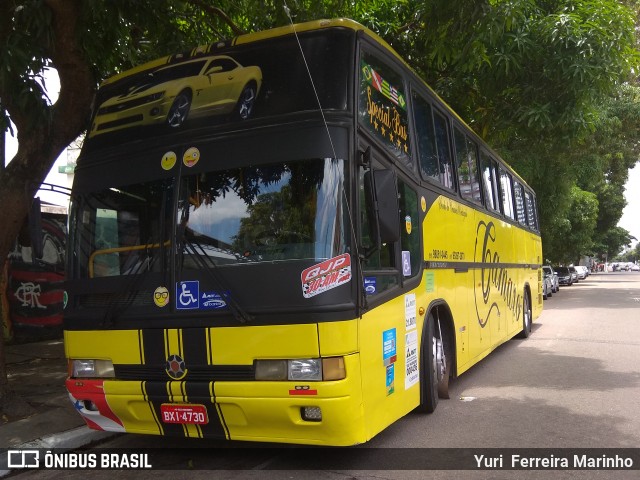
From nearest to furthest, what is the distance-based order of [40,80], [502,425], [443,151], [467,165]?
1. [502,425]
2. [40,80]
3. [443,151]
4. [467,165]

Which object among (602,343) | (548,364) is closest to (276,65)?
(548,364)

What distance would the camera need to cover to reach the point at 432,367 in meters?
5.88

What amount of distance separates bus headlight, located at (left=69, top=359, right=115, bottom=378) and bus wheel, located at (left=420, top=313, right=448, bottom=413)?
9.60 feet

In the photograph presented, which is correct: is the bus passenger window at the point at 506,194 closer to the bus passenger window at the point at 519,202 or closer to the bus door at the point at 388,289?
the bus passenger window at the point at 519,202

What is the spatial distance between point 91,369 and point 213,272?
1436 mm

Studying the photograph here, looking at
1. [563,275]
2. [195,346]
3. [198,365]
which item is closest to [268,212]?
[195,346]

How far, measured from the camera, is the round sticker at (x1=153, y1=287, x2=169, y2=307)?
429cm

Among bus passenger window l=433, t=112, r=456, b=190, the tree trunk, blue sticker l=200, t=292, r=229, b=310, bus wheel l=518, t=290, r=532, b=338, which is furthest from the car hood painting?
bus wheel l=518, t=290, r=532, b=338

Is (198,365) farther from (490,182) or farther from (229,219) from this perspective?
(490,182)

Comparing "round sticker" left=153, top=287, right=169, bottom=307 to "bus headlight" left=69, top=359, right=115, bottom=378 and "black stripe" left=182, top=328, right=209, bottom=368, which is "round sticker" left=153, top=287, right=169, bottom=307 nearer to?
"black stripe" left=182, top=328, right=209, bottom=368

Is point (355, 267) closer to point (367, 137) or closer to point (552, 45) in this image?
point (367, 137)

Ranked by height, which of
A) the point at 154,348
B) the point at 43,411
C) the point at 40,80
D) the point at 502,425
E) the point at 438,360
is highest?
the point at 40,80

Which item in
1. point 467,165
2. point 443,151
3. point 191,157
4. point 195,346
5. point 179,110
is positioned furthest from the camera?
point 467,165

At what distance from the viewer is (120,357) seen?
4477mm
